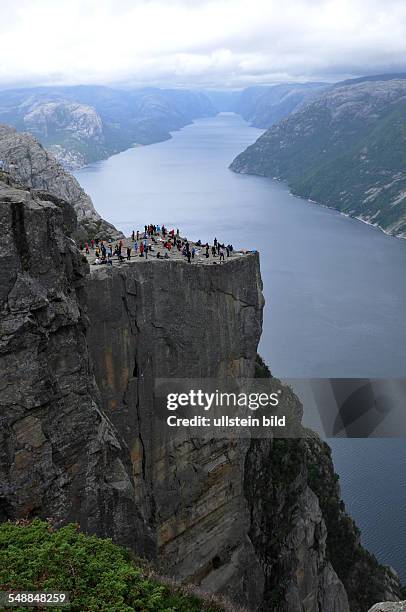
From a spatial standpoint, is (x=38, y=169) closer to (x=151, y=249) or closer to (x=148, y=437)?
(x=151, y=249)

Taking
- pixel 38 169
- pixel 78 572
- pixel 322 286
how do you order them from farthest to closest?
pixel 322 286 → pixel 38 169 → pixel 78 572

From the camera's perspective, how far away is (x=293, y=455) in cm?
3050

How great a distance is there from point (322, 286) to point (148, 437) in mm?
68211

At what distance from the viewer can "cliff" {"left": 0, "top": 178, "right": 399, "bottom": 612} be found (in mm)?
15977

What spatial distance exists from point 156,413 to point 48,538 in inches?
418

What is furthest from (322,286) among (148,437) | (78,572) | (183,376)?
(78,572)

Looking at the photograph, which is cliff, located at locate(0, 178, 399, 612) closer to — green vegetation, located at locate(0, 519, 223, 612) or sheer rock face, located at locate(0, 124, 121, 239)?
green vegetation, located at locate(0, 519, 223, 612)

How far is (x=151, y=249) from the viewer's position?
25016 millimetres

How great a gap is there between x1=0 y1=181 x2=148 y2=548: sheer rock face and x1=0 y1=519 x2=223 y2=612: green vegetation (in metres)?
2.71

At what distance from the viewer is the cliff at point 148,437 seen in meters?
16.0

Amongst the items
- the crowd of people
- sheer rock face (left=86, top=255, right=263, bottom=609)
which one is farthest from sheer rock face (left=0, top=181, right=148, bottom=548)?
the crowd of people

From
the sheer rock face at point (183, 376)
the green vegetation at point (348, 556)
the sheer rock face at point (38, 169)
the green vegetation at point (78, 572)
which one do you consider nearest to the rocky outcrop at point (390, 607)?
the green vegetation at point (78, 572)

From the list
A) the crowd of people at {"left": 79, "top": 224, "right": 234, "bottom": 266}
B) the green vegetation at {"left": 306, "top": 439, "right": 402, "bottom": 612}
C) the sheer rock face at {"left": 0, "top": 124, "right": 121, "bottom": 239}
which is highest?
the sheer rock face at {"left": 0, "top": 124, "right": 121, "bottom": 239}

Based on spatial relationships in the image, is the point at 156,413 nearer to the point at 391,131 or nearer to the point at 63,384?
the point at 63,384
